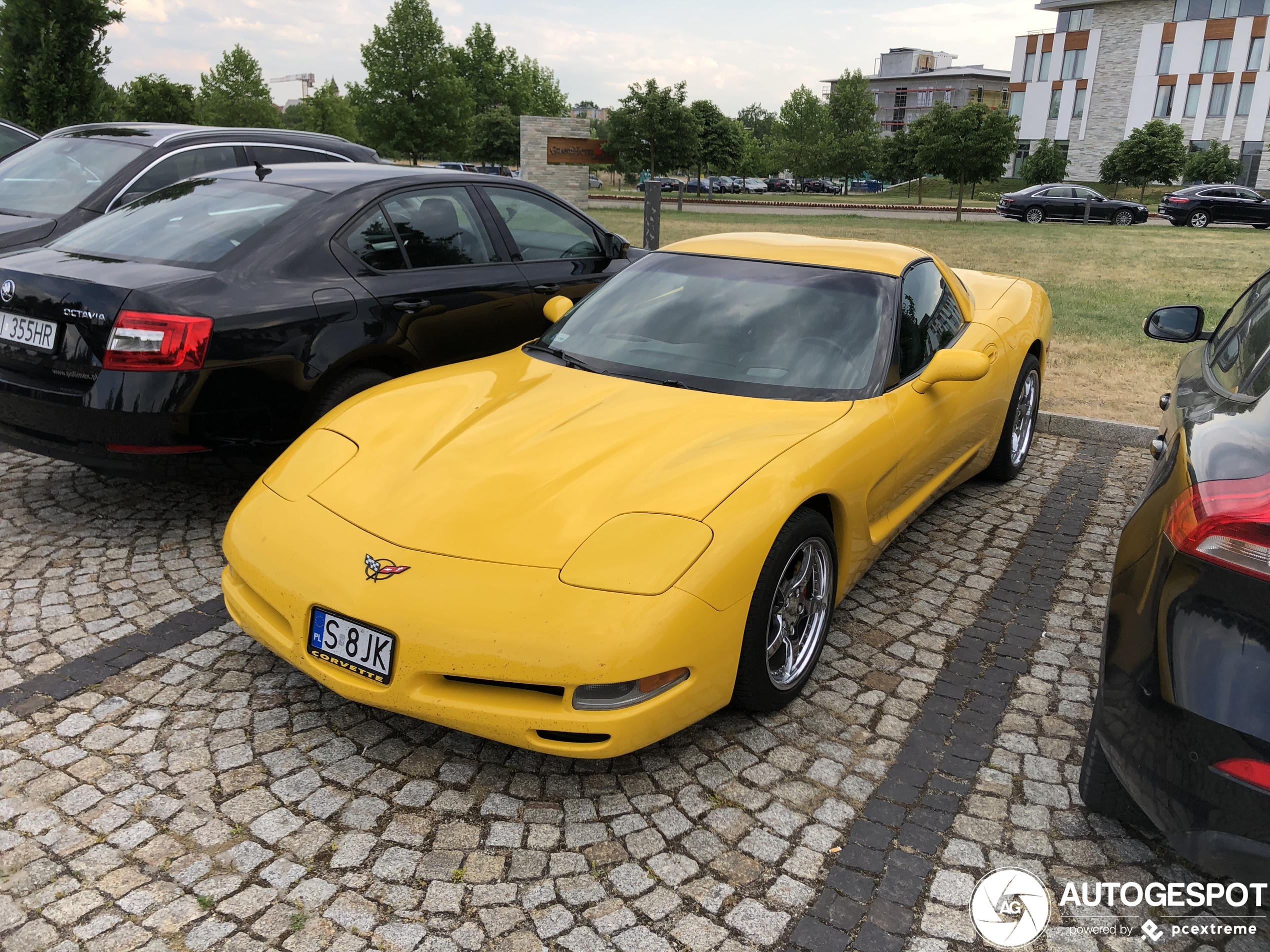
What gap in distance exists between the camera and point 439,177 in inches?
211

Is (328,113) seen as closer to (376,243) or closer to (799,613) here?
(376,243)

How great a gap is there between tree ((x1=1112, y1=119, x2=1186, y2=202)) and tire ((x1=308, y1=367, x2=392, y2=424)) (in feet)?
164

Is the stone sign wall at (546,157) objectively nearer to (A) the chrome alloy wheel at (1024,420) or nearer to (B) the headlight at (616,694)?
(A) the chrome alloy wheel at (1024,420)

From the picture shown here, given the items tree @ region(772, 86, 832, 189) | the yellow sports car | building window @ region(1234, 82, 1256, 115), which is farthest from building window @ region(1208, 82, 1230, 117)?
the yellow sports car

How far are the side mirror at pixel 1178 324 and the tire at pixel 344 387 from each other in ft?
11.8

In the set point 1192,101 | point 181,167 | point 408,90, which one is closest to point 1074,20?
point 1192,101

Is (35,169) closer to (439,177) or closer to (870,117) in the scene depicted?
(439,177)

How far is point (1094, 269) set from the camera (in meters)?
16.7

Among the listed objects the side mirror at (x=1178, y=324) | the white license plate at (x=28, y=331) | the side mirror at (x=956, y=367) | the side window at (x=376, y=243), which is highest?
the side window at (x=376, y=243)

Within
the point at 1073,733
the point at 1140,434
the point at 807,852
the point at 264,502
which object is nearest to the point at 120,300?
the point at 264,502

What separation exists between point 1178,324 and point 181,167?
263 inches

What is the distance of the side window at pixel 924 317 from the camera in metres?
3.98

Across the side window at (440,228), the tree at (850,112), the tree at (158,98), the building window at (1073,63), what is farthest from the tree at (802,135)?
the side window at (440,228)

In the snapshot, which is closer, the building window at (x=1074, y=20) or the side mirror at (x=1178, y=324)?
the side mirror at (x=1178, y=324)
